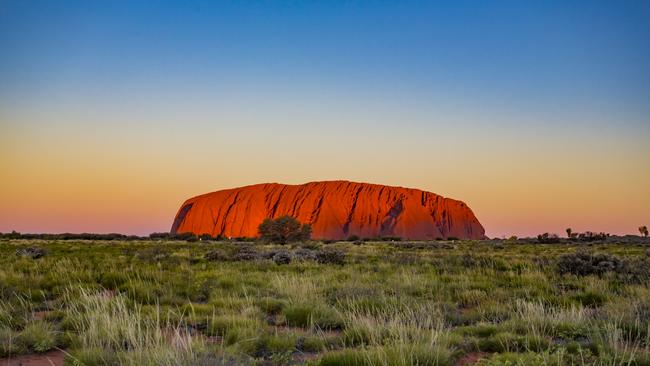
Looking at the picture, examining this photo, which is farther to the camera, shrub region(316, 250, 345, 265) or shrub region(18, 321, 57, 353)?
shrub region(316, 250, 345, 265)

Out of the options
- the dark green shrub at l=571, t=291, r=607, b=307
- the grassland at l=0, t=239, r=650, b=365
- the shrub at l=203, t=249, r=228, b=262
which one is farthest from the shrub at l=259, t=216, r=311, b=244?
the dark green shrub at l=571, t=291, r=607, b=307

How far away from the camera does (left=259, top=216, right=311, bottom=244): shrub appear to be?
63.0 m

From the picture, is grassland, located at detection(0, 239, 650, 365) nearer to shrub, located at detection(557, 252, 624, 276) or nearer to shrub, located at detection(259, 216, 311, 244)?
shrub, located at detection(557, 252, 624, 276)

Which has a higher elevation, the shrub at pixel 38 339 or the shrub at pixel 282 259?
the shrub at pixel 282 259

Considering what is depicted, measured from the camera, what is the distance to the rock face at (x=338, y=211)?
109812mm

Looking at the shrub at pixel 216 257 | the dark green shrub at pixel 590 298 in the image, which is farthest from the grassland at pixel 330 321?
the shrub at pixel 216 257

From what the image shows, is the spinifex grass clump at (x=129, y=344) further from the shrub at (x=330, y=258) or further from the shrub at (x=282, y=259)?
the shrub at (x=330, y=258)

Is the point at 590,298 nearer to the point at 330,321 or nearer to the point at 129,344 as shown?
the point at 330,321

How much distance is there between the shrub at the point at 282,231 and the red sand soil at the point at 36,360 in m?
56.4

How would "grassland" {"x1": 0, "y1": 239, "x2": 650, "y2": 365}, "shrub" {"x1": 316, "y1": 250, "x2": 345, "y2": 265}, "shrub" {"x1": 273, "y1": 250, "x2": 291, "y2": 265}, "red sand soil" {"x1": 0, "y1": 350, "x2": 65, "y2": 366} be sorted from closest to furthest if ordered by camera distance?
"grassland" {"x1": 0, "y1": 239, "x2": 650, "y2": 365} → "red sand soil" {"x1": 0, "y1": 350, "x2": 65, "y2": 366} → "shrub" {"x1": 273, "y1": 250, "x2": 291, "y2": 265} → "shrub" {"x1": 316, "y1": 250, "x2": 345, "y2": 265}

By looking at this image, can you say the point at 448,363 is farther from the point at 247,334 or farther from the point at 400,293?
the point at 400,293

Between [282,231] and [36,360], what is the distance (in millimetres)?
58516

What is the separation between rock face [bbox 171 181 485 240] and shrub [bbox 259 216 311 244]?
40630 millimetres

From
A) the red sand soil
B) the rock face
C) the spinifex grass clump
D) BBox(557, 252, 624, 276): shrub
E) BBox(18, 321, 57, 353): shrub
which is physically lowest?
the red sand soil
